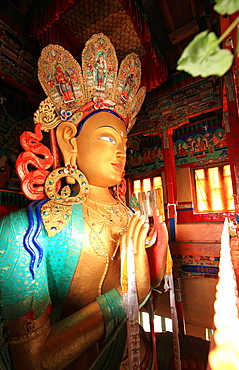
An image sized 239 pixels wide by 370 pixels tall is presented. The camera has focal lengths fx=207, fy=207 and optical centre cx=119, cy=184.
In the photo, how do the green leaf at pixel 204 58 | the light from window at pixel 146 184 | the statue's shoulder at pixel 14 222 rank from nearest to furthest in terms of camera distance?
the green leaf at pixel 204 58 < the statue's shoulder at pixel 14 222 < the light from window at pixel 146 184


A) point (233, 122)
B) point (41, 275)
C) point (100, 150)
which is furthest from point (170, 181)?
point (41, 275)

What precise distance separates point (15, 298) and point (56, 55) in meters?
1.61

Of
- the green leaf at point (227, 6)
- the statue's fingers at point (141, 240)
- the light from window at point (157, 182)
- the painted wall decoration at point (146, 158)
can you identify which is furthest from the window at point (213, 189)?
the green leaf at point (227, 6)

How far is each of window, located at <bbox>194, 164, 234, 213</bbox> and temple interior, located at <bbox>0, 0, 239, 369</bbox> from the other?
1.2 inches

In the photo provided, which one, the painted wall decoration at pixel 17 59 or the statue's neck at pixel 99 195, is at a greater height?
the painted wall decoration at pixel 17 59

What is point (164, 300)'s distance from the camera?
375 centimetres

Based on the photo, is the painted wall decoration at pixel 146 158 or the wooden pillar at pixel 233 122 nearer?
the wooden pillar at pixel 233 122

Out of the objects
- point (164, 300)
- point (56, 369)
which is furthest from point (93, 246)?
point (164, 300)

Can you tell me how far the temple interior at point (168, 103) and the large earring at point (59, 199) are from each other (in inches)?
23.3

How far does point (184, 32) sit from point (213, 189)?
447 cm

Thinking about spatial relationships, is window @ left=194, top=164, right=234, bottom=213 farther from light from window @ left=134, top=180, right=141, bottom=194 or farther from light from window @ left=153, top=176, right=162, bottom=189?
light from window @ left=134, top=180, right=141, bottom=194

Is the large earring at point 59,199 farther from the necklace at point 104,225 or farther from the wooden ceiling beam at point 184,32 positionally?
the wooden ceiling beam at point 184,32

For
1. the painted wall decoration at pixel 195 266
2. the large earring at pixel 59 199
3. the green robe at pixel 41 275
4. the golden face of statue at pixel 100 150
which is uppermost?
the golden face of statue at pixel 100 150

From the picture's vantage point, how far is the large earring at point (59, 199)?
1.29 metres
